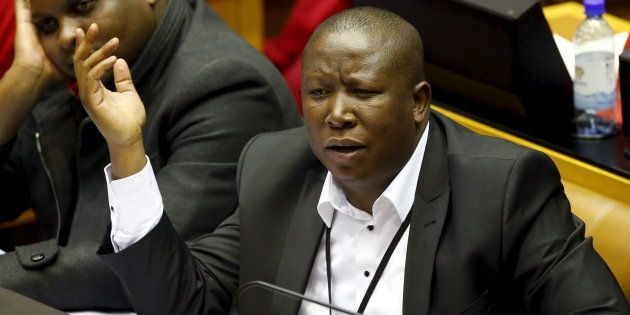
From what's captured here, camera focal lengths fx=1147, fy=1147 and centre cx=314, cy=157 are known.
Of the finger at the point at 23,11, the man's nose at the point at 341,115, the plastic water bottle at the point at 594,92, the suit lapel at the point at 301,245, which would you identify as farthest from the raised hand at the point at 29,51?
the plastic water bottle at the point at 594,92

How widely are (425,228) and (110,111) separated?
56cm

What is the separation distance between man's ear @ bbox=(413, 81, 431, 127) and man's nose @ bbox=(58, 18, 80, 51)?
0.82m

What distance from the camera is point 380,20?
1.72m

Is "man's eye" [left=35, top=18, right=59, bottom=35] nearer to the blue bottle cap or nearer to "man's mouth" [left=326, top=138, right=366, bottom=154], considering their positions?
"man's mouth" [left=326, top=138, right=366, bottom=154]

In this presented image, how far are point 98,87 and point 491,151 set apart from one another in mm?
Result: 652

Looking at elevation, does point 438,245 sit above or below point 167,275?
above

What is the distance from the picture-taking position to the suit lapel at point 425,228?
5.58 feet

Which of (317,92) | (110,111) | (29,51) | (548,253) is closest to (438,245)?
(548,253)

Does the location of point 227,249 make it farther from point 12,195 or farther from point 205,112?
point 12,195

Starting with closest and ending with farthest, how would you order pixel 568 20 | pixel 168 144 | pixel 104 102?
pixel 104 102 < pixel 168 144 < pixel 568 20

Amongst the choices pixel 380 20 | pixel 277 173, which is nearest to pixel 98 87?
pixel 277 173

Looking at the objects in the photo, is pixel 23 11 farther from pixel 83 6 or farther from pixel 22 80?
pixel 83 6

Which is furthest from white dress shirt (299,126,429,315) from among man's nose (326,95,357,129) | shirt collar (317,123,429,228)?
man's nose (326,95,357,129)

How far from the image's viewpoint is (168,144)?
2.31 metres
